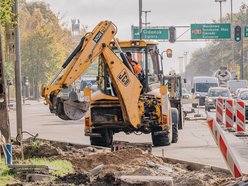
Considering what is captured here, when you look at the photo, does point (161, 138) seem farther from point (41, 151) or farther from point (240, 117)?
point (240, 117)

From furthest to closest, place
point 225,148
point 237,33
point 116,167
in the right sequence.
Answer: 1. point 237,33
2. point 116,167
3. point 225,148

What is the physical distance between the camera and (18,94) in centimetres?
2856

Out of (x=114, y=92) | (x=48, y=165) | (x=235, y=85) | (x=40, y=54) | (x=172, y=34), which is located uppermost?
(x=172, y=34)

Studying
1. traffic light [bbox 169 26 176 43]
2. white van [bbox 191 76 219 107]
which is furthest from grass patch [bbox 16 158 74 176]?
traffic light [bbox 169 26 176 43]

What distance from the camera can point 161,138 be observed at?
25484 millimetres

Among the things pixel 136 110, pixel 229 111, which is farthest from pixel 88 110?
pixel 229 111

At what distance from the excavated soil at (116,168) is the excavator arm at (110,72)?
1185mm

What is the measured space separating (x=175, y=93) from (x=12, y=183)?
2073 centimetres

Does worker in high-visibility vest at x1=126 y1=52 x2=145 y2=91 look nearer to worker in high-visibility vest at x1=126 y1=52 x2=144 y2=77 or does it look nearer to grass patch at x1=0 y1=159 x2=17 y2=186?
worker in high-visibility vest at x1=126 y1=52 x2=144 y2=77

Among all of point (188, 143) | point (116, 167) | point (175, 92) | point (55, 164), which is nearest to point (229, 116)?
point (175, 92)

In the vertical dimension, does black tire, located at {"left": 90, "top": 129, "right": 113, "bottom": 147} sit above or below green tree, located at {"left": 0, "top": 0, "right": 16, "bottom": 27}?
below

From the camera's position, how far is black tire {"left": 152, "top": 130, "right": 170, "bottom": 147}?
2533cm

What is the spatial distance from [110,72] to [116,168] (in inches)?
312

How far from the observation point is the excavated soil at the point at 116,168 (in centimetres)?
1378
